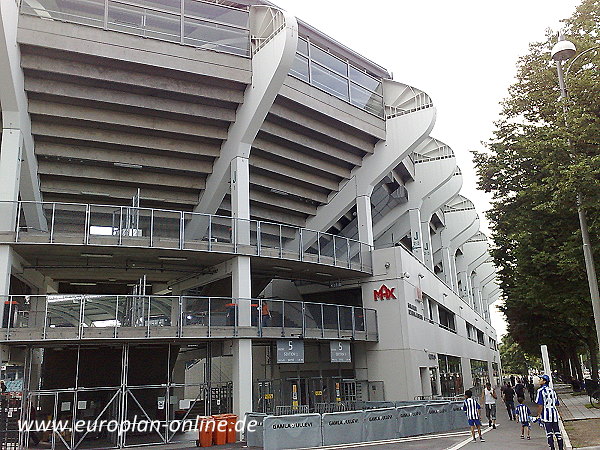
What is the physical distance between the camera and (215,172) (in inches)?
972

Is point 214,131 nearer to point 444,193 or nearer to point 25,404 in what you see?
point 25,404

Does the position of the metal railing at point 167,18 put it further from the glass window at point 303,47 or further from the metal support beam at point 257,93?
the glass window at point 303,47

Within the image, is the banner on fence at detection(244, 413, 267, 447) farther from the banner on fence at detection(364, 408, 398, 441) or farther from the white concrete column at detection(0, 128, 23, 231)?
the white concrete column at detection(0, 128, 23, 231)

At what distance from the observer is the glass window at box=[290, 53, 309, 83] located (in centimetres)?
2465

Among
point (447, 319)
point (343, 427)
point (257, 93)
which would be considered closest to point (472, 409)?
point (343, 427)

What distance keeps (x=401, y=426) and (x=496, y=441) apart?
3.16 m

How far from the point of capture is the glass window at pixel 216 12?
2241 cm

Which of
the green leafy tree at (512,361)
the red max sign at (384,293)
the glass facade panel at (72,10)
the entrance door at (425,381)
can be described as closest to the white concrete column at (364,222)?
the red max sign at (384,293)

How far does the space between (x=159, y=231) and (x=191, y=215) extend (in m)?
1.56

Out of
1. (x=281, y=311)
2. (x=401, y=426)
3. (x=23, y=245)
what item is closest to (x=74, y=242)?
(x=23, y=245)

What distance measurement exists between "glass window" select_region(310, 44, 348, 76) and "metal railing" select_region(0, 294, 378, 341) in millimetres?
12328

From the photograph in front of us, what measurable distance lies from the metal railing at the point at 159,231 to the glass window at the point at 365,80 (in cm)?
948

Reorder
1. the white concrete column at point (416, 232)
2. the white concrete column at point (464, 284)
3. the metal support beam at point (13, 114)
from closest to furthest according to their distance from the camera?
the metal support beam at point (13, 114), the white concrete column at point (416, 232), the white concrete column at point (464, 284)

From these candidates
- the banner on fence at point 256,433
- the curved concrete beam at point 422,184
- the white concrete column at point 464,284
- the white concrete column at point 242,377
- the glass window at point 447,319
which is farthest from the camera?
the white concrete column at point 464,284
